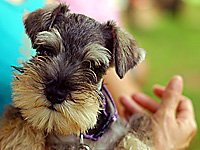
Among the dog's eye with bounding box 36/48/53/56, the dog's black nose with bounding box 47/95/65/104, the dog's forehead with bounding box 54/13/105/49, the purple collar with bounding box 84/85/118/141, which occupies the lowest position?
the purple collar with bounding box 84/85/118/141

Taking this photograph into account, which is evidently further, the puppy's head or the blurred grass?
Answer: the blurred grass

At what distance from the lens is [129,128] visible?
2686mm

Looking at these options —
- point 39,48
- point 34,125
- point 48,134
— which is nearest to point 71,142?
point 48,134

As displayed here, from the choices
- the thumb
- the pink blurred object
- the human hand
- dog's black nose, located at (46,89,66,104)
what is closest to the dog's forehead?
dog's black nose, located at (46,89,66,104)

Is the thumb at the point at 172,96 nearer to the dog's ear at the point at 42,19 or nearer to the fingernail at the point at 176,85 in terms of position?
the fingernail at the point at 176,85

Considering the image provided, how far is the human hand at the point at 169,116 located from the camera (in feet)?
9.77

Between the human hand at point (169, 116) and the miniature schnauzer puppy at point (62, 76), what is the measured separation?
49 centimetres

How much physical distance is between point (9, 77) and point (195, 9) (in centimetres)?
912

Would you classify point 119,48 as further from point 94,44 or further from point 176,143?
point 176,143

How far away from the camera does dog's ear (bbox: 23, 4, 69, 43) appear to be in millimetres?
2473

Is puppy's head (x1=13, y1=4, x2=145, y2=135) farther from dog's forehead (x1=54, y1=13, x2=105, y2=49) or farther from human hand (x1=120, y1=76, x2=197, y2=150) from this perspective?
human hand (x1=120, y1=76, x2=197, y2=150)

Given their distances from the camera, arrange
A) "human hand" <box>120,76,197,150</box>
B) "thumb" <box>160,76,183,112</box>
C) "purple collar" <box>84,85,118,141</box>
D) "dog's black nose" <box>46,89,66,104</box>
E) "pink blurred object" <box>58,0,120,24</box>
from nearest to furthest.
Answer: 1. "dog's black nose" <box>46,89,66,104</box>
2. "purple collar" <box>84,85,118,141</box>
3. "human hand" <box>120,76,197,150</box>
4. "thumb" <box>160,76,183,112</box>
5. "pink blurred object" <box>58,0,120,24</box>

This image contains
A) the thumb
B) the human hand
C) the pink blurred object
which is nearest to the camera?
the human hand

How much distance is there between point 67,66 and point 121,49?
276mm
